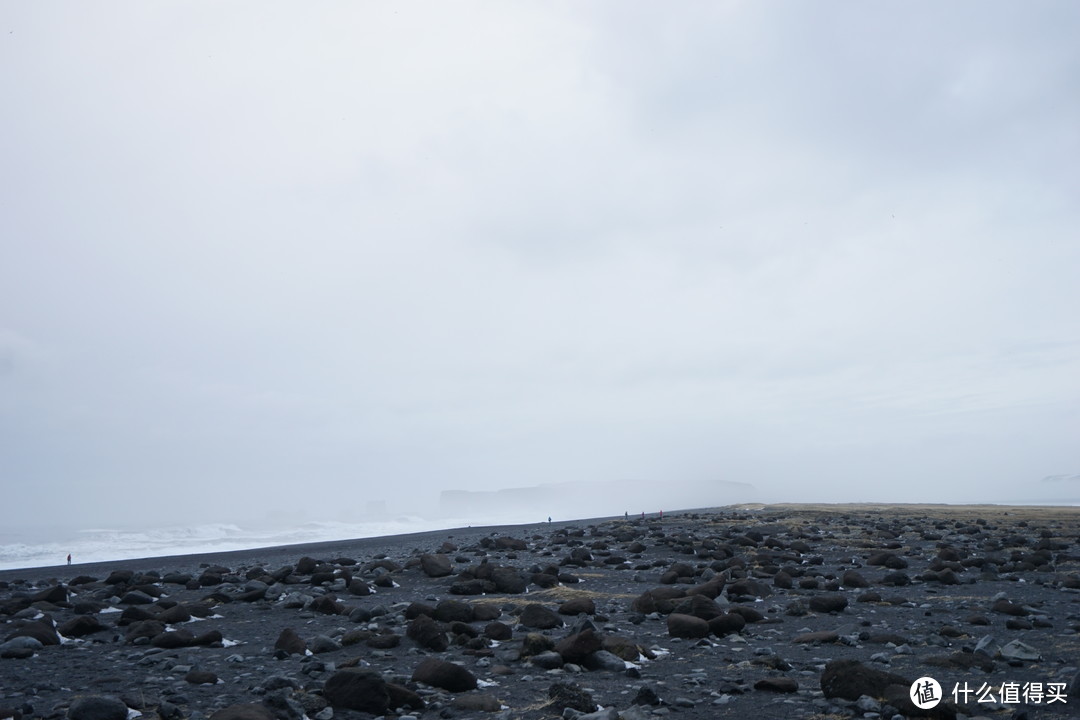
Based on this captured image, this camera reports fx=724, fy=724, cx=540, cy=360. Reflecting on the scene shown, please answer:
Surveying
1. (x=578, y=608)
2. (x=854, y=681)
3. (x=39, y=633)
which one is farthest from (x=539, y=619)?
(x=39, y=633)

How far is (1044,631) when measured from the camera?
9289 millimetres

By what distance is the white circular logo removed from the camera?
19.1ft

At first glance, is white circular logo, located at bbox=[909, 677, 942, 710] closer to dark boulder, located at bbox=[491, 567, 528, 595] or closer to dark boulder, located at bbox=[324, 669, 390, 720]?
dark boulder, located at bbox=[324, 669, 390, 720]

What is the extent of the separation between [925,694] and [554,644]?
391cm

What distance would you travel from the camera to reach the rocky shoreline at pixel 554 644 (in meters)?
6.39

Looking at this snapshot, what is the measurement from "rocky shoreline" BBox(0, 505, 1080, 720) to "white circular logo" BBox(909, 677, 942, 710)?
0.22 feet

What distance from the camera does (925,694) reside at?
20.0 feet

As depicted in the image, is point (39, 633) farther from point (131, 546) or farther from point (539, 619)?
point (131, 546)

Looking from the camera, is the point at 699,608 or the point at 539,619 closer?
the point at 539,619

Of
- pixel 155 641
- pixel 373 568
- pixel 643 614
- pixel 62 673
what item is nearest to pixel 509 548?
pixel 373 568

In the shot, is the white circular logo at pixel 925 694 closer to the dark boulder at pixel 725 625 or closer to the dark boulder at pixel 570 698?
the dark boulder at pixel 570 698

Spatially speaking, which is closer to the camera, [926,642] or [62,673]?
[62,673]

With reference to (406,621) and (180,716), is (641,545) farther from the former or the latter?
(180,716)

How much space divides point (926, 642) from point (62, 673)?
9843 mm
